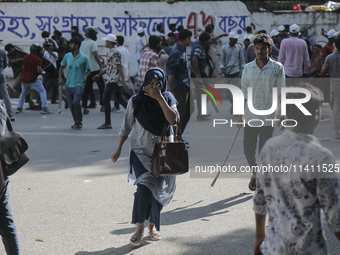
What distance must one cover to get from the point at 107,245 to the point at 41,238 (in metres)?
0.61

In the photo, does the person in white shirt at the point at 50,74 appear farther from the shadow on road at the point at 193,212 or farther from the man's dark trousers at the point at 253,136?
the shadow on road at the point at 193,212

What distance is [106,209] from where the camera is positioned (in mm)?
5012

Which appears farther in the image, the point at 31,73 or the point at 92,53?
the point at 92,53

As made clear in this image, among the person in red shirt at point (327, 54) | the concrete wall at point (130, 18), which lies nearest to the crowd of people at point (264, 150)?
the person in red shirt at point (327, 54)

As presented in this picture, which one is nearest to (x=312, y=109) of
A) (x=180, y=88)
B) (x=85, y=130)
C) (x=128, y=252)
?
(x=128, y=252)

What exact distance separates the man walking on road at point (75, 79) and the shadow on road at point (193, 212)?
5.15 metres

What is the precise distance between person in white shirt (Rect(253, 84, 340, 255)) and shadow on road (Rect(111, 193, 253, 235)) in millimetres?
2220

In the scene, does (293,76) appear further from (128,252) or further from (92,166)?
(128,252)

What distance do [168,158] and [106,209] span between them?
4.49ft

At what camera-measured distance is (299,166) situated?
2346mm

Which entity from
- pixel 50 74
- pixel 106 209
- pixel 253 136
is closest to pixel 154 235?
pixel 106 209

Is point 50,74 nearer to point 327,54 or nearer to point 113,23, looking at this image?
point 113,23

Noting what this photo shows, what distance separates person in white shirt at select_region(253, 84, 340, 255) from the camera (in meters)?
2.28

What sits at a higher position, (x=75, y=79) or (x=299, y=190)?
(x=75, y=79)
